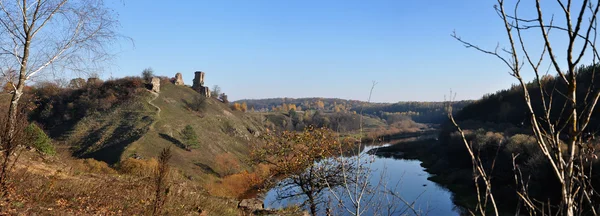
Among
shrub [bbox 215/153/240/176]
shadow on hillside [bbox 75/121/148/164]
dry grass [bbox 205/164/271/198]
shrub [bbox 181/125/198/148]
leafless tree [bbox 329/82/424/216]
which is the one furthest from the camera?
shrub [bbox 181/125/198/148]

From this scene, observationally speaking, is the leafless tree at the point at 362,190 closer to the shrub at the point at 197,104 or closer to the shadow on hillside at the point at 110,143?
the shadow on hillside at the point at 110,143

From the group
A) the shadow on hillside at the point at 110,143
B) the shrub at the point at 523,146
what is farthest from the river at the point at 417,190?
the shadow on hillside at the point at 110,143

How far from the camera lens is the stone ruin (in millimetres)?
91750

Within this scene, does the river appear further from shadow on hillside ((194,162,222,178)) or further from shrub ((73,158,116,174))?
shadow on hillside ((194,162,222,178))

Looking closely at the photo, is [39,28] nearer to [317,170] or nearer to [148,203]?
[148,203]

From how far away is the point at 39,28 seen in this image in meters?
9.12

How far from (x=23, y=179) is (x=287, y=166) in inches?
419

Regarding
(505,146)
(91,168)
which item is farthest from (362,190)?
(505,146)

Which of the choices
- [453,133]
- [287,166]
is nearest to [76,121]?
[287,166]

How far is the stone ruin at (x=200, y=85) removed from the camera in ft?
301

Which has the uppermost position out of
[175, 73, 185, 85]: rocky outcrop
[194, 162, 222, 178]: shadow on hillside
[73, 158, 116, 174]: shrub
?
[175, 73, 185, 85]: rocky outcrop

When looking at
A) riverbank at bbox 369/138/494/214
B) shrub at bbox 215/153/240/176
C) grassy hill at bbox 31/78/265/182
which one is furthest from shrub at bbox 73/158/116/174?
shrub at bbox 215/153/240/176

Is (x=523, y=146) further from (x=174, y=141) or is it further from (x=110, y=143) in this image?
(x=110, y=143)

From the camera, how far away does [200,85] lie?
93750mm
